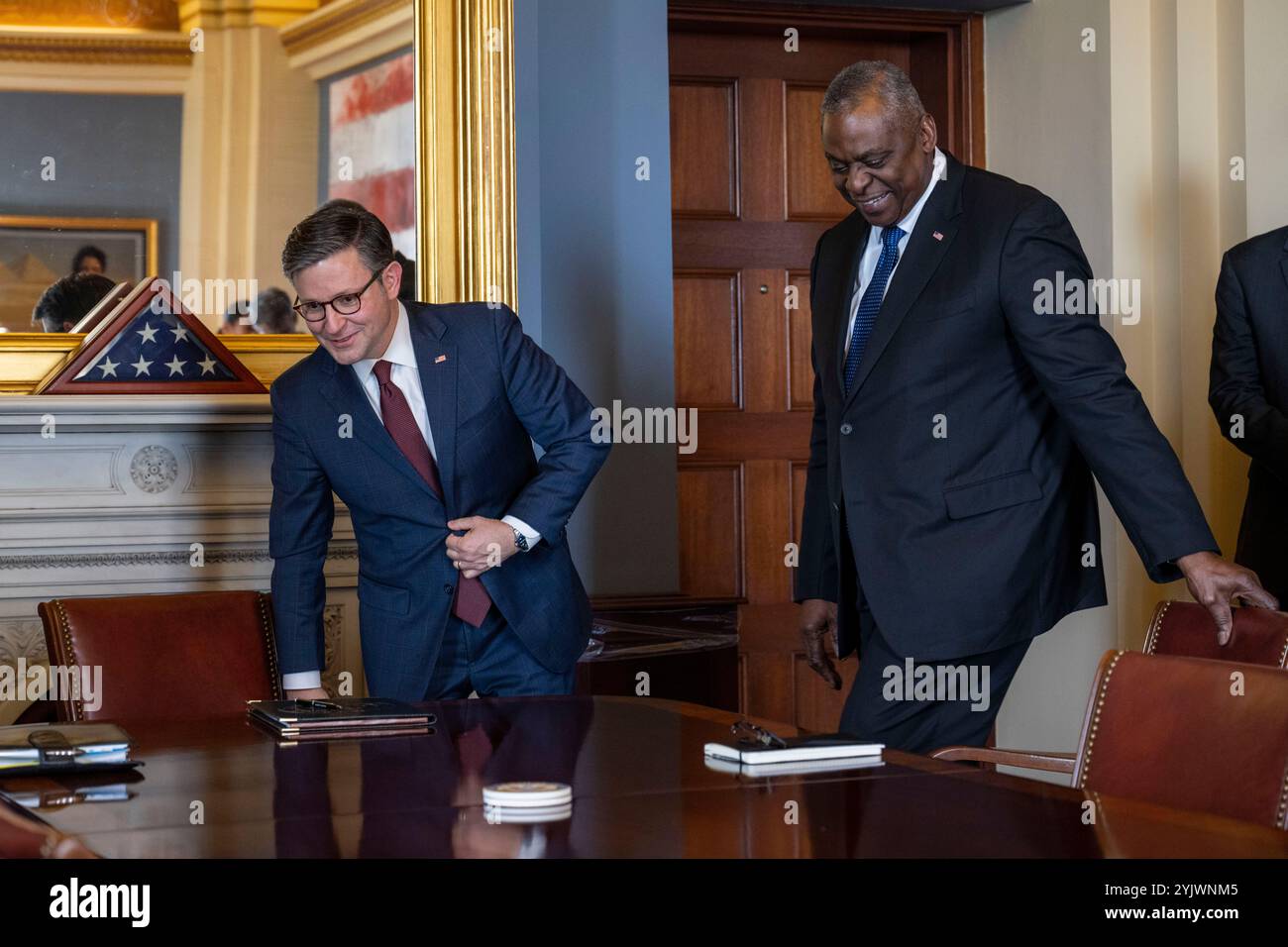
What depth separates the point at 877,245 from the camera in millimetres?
3225

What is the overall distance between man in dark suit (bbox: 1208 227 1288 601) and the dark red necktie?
6.29 feet

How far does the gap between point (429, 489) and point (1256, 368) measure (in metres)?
2.13

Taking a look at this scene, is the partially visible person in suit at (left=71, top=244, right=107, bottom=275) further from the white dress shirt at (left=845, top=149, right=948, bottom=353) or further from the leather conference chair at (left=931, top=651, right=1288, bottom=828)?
the leather conference chair at (left=931, top=651, right=1288, bottom=828)

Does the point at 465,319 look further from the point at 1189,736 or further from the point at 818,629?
the point at 1189,736

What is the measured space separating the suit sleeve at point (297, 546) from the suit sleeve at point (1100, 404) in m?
1.42

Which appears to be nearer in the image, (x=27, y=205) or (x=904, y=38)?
(x=27, y=205)

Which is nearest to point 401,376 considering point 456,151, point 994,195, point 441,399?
point 441,399

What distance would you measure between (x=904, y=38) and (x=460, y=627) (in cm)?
325

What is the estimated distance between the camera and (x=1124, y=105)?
194 inches

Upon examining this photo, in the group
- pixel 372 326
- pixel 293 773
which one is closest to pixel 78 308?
pixel 372 326

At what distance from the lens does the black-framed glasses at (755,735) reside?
2.18 m

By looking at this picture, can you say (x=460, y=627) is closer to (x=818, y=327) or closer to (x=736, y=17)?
(x=818, y=327)

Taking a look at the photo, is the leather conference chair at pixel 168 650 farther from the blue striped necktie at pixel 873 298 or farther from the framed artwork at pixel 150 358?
the blue striped necktie at pixel 873 298

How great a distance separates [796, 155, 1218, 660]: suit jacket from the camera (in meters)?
2.96
